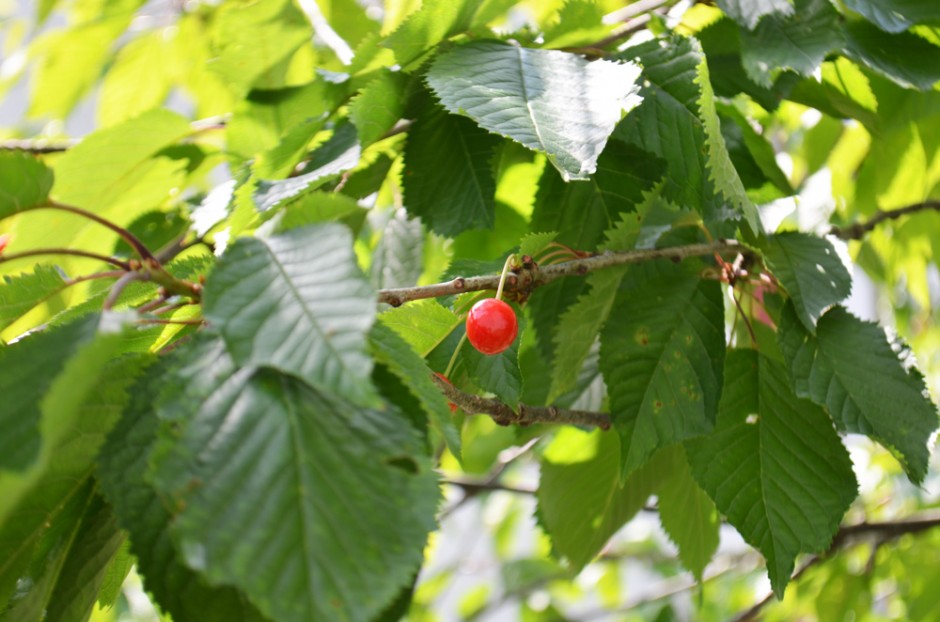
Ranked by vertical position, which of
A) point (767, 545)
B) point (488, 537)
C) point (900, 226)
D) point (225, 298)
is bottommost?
point (488, 537)

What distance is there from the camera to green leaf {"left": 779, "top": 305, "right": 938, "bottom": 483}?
0.74m

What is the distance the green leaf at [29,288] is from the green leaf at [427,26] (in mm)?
334

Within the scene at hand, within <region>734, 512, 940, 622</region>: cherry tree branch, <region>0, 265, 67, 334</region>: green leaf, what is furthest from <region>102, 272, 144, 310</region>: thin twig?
<region>734, 512, 940, 622</region>: cherry tree branch

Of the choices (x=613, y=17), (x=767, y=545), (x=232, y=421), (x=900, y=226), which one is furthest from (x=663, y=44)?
(x=900, y=226)

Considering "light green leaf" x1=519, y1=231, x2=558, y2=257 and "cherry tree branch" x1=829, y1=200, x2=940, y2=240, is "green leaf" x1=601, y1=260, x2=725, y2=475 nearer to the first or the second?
"light green leaf" x1=519, y1=231, x2=558, y2=257

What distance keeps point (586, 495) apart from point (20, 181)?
66 cm

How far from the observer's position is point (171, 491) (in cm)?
43

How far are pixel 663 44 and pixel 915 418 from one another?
15.3 inches

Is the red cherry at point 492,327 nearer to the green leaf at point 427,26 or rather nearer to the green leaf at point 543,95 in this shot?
the green leaf at point 543,95

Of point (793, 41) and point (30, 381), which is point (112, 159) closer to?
point (30, 381)

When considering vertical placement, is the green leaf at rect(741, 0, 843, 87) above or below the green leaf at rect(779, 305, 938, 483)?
above

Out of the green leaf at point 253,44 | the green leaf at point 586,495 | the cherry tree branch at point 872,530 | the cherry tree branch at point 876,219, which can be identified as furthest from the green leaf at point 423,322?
the cherry tree branch at point 872,530

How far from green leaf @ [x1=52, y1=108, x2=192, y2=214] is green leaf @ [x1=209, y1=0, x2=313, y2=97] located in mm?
97

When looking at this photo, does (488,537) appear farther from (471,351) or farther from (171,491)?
(171,491)
